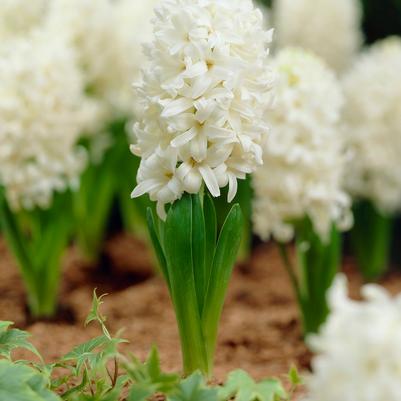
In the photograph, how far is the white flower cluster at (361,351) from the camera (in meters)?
1.17

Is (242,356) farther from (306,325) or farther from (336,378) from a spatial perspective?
(336,378)

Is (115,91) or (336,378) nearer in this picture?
(336,378)

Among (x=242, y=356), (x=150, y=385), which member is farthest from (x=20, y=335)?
(x=242, y=356)

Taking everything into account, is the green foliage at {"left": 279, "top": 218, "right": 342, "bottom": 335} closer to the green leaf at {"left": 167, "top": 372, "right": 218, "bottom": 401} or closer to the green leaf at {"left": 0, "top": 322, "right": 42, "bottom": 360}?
the green leaf at {"left": 0, "top": 322, "right": 42, "bottom": 360}

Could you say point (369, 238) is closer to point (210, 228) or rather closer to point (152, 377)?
point (210, 228)

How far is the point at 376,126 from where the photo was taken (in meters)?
3.44

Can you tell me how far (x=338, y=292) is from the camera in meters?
1.22

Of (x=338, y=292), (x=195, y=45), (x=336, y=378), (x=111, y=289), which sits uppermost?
(x=195, y=45)

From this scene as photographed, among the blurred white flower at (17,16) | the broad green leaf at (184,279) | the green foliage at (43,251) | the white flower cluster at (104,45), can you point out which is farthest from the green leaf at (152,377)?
the blurred white flower at (17,16)

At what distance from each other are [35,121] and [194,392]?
170cm

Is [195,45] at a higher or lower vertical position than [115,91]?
higher

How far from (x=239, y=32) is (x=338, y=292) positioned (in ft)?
2.50

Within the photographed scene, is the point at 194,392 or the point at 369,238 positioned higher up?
the point at 194,392

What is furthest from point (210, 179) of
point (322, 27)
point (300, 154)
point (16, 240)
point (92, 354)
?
point (322, 27)
